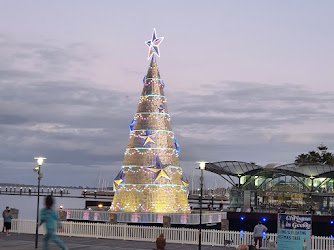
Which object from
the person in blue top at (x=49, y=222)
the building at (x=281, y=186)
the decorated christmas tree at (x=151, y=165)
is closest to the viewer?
the person in blue top at (x=49, y=222)

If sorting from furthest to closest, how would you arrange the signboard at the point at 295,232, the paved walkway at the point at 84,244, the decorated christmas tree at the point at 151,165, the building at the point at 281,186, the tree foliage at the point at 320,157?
the tree foliage at the point at 320,157 → the building at the point at 281,186 → the decorated christmas tree at the point at 151,165 → the paved walkway at the point at 84,244 → the signboard at the point at 295,232

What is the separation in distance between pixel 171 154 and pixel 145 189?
3.26m

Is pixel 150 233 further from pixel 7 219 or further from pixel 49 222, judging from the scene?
pixel 49 222

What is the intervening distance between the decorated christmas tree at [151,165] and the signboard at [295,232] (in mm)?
15124

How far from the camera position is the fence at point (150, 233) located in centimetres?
2947

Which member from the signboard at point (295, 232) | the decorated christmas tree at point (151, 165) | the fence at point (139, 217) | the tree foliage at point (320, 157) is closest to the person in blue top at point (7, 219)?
the fence at point (139, 217)

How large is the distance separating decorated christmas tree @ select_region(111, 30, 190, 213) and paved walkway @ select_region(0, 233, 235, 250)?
636 cm

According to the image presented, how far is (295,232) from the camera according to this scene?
22109 mm

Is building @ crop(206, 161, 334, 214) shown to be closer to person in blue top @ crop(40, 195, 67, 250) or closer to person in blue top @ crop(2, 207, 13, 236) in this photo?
person in blue top @ crop(2, 207, 13, 236)

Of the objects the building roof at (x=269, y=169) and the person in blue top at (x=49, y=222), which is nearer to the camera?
the person in blue top at (x=49, y=222)

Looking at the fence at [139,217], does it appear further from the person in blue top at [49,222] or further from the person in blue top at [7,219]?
the person in blue top at [49,222]

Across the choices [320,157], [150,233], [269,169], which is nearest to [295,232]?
[150,233]

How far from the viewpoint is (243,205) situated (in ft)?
209

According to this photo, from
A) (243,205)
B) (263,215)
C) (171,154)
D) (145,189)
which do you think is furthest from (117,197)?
(243,205)
